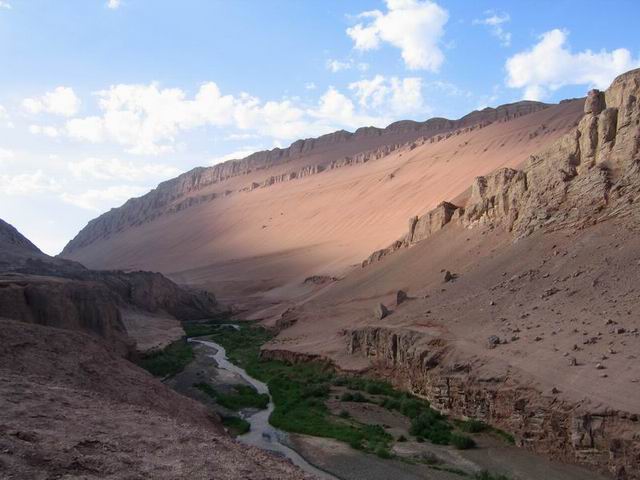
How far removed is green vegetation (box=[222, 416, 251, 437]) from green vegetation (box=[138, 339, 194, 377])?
7.56 m

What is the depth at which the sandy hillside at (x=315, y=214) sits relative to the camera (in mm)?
66312

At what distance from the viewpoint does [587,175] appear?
954 inches

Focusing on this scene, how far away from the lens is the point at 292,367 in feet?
87.7

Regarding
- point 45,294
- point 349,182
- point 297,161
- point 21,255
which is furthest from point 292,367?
point 297,161

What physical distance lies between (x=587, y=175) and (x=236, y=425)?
16.6 meters

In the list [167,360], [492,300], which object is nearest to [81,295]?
[167,360]

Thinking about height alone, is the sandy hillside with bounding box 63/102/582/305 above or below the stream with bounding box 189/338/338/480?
above

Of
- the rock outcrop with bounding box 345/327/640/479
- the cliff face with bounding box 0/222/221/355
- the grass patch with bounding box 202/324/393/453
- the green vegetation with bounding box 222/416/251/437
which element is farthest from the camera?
the cliff face with bounding box 0/222/221/355

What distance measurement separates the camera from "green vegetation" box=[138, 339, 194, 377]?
25444 mm

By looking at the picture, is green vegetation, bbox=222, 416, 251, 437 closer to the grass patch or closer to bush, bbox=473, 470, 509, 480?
the grass patch

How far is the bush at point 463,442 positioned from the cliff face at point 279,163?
78990mm

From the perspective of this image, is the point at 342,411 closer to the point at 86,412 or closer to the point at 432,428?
the point at 432,428

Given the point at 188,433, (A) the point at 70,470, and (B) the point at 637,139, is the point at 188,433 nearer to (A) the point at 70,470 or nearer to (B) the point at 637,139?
(A) the point at 70,470

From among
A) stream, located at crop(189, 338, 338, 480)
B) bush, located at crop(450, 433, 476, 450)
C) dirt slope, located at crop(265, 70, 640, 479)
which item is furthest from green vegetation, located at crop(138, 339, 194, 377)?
bush, located at crop(450, 433, 476, 450)
